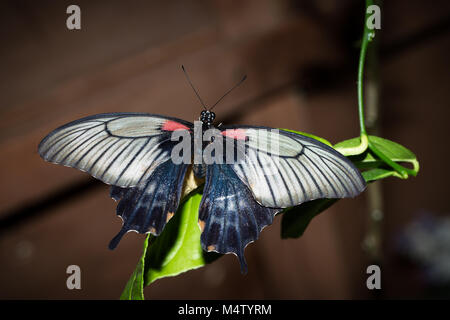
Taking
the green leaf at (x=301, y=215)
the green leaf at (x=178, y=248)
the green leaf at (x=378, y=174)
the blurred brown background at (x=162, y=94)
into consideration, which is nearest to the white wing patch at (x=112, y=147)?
the green leaf at (x=178, y=248)

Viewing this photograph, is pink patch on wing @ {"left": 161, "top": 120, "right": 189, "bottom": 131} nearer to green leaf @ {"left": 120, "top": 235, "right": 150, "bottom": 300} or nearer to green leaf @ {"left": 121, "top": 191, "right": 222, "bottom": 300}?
green leaf @ {"left": 121, "top": 191, "right": 222, "bottom": 300}

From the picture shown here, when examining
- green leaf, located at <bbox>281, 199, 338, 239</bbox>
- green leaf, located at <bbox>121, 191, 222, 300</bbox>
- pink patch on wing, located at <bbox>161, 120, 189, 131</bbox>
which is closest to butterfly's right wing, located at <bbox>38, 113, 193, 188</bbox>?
pink patch on wing, located at <bbox>161, 120, 189, 131</bbox>

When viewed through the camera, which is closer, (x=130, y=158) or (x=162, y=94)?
(x=130, y=158)

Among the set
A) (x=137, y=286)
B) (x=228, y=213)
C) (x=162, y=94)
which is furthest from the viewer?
(x=162, y=94)

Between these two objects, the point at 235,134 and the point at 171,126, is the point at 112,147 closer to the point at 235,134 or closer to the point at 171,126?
the point at 171,126

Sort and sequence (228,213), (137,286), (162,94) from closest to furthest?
(137,286)
(228,213)
(162,94)

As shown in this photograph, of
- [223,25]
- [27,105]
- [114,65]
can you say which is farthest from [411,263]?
[27,105]

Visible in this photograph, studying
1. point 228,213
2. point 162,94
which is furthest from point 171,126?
point 162,94
